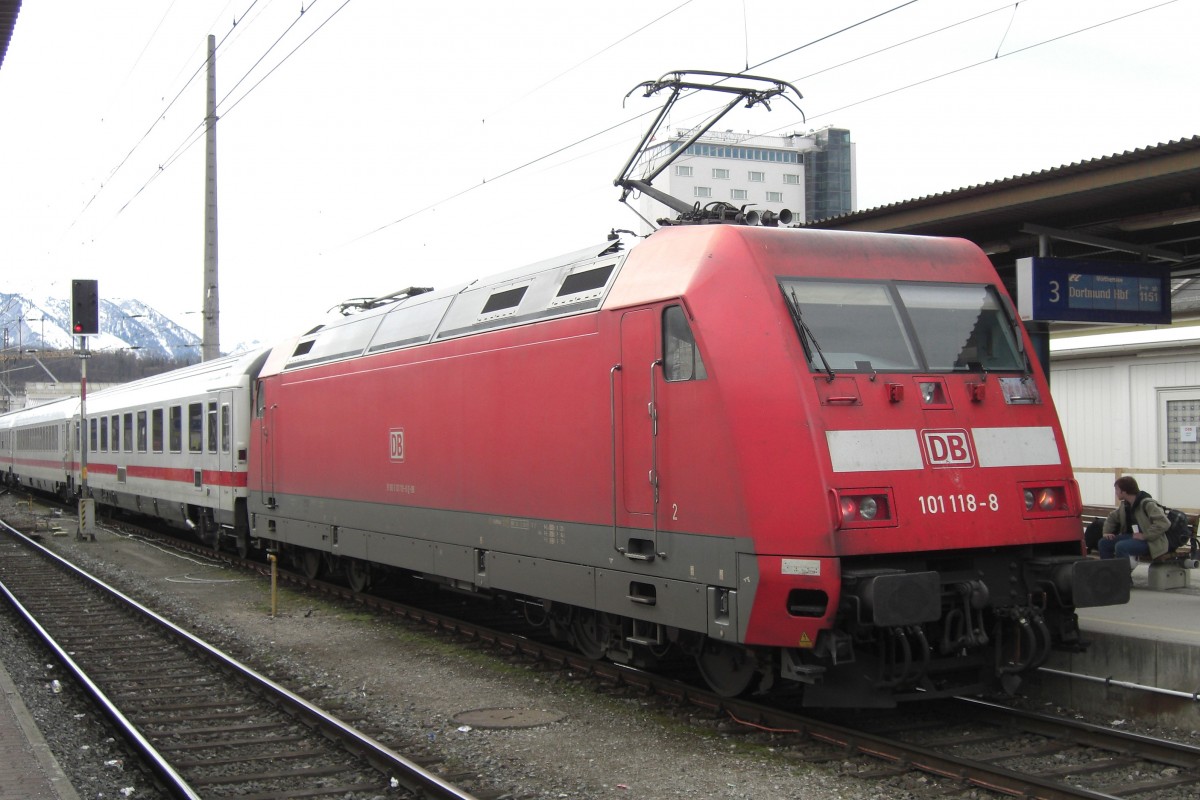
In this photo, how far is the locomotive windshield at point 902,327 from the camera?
737 centimetres

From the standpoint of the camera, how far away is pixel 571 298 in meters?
8.98

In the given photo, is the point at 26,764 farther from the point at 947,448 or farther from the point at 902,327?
the point at 902,327

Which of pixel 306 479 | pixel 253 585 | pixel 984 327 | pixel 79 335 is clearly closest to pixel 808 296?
pixel 984 327

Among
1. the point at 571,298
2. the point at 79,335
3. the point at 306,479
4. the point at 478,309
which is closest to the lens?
the point at 571,298

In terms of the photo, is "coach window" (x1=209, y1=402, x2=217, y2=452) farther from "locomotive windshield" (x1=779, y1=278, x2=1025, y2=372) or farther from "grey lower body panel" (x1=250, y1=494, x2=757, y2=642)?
"locomotive windshield" (x1=779, y1=278, x2=1025, y2=372)

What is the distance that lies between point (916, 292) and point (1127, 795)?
11.2 ft

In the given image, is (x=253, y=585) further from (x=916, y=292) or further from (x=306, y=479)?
(x=916, y=292)

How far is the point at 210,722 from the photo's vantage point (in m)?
8.63

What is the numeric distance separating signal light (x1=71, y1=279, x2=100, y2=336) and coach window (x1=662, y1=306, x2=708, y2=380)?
17568mm

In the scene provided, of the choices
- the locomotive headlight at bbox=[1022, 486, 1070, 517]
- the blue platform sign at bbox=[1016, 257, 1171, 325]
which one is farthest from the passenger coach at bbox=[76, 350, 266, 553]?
the locomotive headlight at bbox=[1022, 486, 1070, 517]

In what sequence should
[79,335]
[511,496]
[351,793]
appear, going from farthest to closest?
[79,335], [511,496], [351,793]

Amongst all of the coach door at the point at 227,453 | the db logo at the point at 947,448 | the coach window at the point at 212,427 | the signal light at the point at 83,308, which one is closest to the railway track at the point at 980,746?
the db logo at the point at 947,448

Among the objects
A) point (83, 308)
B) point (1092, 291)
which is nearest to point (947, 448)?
point (1092, 291)

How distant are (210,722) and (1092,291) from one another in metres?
8.30
